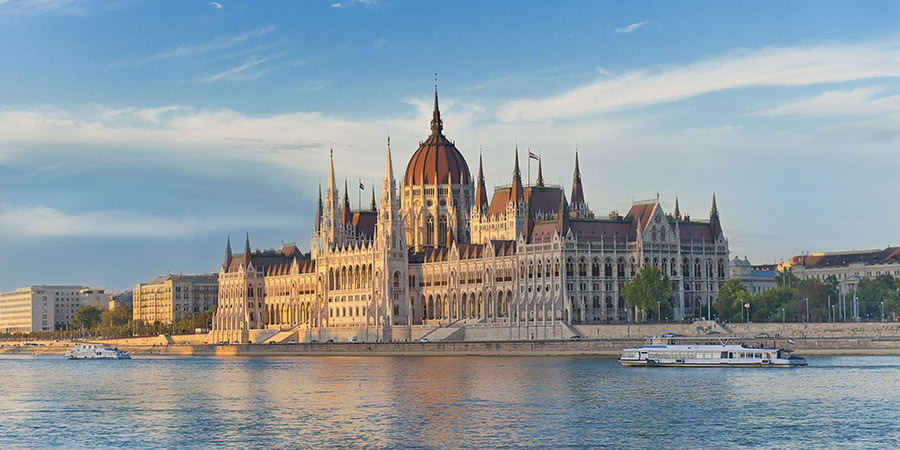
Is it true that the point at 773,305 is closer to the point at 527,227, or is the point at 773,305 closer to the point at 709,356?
the point at 527,227

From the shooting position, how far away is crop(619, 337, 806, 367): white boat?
130m

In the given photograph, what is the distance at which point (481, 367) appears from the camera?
A: 452ft

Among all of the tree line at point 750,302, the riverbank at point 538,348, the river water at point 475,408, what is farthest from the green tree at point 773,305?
the river water at point 475,408

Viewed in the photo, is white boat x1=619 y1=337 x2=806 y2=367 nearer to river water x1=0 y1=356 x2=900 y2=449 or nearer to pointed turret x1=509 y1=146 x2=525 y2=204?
river water x1=0 y1=356 x2=900 y2=449

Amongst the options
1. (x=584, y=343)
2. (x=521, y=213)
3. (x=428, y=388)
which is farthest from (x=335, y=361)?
(x=428, y=388)

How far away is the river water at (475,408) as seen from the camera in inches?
3044

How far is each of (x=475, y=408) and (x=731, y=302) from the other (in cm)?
8526

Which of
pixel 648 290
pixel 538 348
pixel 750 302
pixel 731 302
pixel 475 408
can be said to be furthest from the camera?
pixel 731 302

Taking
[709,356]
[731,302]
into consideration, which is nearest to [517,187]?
[731,302]

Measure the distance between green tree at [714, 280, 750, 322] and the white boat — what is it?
96.3 ft

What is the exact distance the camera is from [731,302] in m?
172

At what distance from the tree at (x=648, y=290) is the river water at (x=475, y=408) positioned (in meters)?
32.2

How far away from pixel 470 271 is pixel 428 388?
3274 inches

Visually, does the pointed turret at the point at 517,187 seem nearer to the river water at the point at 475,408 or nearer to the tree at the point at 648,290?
the tree at the point at 648,290
